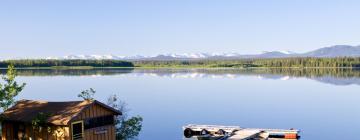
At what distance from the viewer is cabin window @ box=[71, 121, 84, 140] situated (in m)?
21.1

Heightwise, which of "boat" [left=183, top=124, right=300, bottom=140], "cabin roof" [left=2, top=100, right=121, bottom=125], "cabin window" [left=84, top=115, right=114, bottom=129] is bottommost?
"boat" [left=183, top=124, right=300, bottom=140]

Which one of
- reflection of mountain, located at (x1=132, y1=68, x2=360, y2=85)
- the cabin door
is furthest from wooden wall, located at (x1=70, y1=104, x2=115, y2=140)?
reflection of mountain, located at (x1=132, y1=68, x2=360, y2=85)

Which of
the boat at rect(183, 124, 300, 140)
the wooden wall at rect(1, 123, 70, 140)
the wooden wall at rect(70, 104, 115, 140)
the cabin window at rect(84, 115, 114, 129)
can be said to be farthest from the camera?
the boat at rect(183, 124, 300, 140)

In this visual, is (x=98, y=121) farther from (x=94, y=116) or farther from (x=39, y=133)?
(x=39, y=133)

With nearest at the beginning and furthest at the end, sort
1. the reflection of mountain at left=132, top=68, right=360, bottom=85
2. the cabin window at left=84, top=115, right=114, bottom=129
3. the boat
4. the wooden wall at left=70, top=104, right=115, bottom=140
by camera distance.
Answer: the wooden wall at left=70, top=104, right=115, bottom=140 < the cabin window at left=84, top=115, right=114, bottom=129 < the boat < the reflection of mountain at left=132, top=68, right=360, bottom=85

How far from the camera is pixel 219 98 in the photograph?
6662 centimetres

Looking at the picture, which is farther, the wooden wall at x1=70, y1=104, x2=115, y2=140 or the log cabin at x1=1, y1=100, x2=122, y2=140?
the wooden wall at x1=70, y1=104, x2=115, y2=140

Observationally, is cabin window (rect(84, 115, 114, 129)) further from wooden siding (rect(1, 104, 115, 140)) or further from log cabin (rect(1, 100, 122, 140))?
wooden siding (rect(1, 104, 115, 140))

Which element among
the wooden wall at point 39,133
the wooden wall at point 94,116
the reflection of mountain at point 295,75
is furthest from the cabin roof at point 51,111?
the reflection of mountain at point 295,75

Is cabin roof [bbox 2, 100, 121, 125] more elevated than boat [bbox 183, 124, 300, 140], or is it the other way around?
cabin roof [bbox 2, 100, 121, 125]

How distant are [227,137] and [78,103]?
40.6 ft

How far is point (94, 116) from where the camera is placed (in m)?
22.4

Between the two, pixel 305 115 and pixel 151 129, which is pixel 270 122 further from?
pixel 151 129

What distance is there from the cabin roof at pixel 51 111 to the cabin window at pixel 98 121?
1.52 ft
